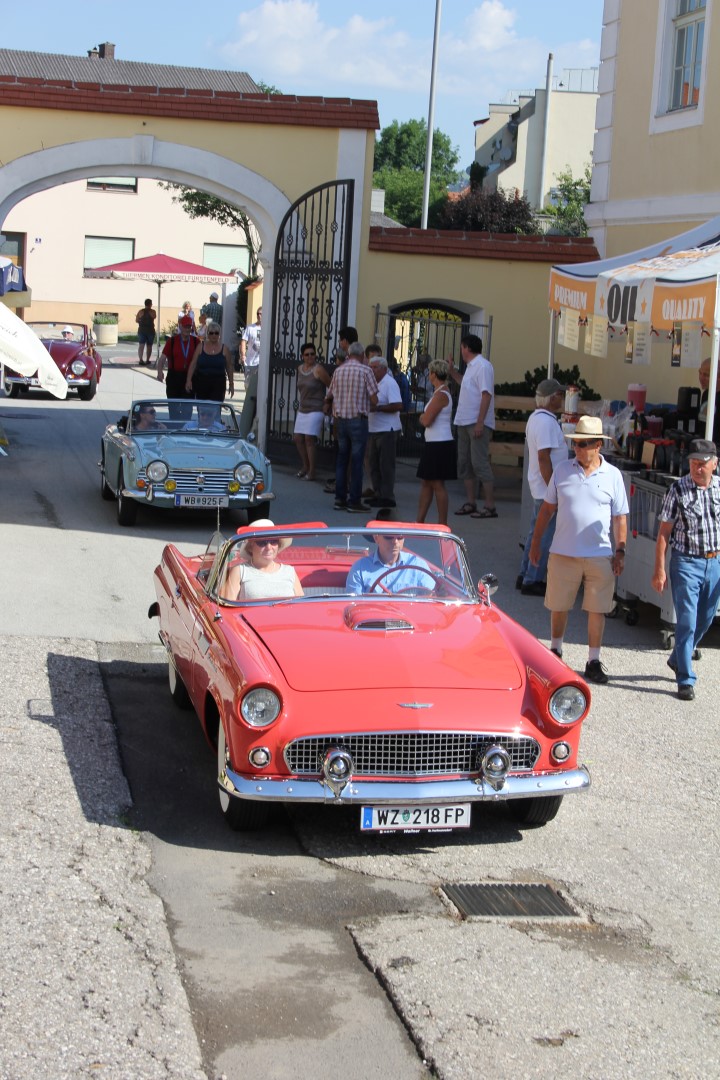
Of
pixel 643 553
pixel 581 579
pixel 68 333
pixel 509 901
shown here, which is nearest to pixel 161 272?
pixel 68 333

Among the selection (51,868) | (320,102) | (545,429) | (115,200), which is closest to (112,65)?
(115,200)

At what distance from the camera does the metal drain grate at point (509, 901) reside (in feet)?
16.7

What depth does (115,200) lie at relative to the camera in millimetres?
50188

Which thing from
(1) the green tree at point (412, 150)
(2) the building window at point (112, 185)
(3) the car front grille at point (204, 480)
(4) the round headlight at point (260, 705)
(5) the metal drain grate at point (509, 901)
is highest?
(1) the green tree at point (412, 150)

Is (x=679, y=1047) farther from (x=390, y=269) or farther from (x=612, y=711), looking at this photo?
(x=390, y=269)

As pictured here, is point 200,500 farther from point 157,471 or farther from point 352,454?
point 352,454

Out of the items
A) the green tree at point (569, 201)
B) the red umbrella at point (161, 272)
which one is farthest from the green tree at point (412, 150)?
the red umbrella at point (161, 272)

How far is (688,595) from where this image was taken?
327 inches

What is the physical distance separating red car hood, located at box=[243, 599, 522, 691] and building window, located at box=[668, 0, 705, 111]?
1063 centimetres

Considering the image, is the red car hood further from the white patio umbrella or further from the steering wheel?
the white patio umbrella

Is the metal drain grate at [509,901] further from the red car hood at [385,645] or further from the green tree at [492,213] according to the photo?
the green tree at [492,213]

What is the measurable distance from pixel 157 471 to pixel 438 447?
272 centimetres

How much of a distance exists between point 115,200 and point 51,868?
48.0m

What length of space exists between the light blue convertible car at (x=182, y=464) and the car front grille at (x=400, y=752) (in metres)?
7.13
